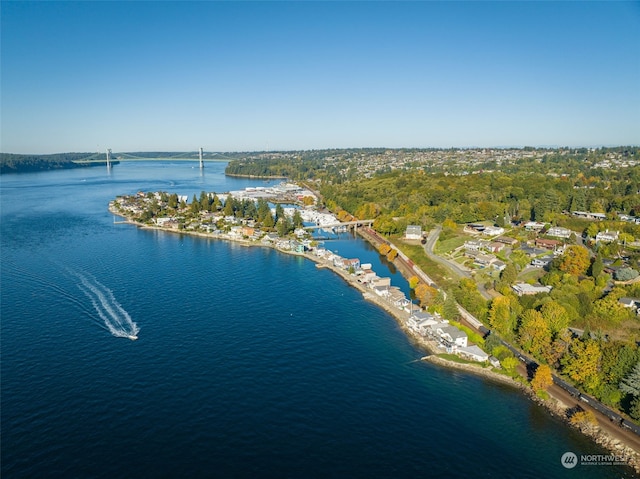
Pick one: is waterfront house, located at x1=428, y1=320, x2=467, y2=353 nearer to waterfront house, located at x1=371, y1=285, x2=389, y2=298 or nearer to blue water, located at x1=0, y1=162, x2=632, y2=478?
blue water, located at x1=0, y1=162, x2=632, y2=478

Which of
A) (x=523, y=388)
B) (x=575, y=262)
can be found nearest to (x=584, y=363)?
(x=523, y=388)

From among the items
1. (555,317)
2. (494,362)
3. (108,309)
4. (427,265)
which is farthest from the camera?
(427,265)

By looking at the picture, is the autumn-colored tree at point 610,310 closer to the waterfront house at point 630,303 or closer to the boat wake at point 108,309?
the waterfront house at point 630,303

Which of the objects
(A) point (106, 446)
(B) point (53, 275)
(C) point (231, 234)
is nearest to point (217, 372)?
(A) point (106, 446)

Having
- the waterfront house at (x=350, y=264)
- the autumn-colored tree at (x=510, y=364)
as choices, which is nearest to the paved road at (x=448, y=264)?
the waterfront house at (x=350, y=264)

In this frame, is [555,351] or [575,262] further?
[575,262]

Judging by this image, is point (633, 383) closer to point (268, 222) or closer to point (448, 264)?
point (448, 264)
